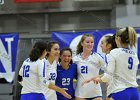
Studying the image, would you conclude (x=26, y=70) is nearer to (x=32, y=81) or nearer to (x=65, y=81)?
(x=32, y=81)

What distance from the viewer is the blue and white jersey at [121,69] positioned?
A: 3.53 meters

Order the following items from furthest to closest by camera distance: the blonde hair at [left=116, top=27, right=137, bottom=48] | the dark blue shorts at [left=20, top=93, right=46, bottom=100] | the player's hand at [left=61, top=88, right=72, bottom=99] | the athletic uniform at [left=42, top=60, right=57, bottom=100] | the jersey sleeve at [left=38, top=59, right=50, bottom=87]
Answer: the athletic uniform at [left=42, top=60, right=57, bottom=100], the player's hand at [left=61, top=88, right=72, bottom=99], the dark blue shorts at [left=20, top=93, right=46, bottom=100], the jersey sleeve at [left=38, top=59, right=50, bottom=87], the blonde hair at [left=116, top=27, right=137, bottom=48]

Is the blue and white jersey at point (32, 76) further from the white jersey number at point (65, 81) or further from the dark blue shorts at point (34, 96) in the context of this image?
the white jersey number at point (65, 81)

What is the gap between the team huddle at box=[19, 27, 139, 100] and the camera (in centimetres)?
354

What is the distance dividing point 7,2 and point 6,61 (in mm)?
2522

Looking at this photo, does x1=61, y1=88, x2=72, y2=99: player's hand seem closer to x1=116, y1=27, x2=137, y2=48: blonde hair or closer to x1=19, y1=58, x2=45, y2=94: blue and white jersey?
x1=19, y1=58, x2=45, y2=94: blue and white jersey

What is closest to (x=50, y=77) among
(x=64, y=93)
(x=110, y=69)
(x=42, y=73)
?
(x=64, y=93)

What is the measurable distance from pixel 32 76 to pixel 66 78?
56cm

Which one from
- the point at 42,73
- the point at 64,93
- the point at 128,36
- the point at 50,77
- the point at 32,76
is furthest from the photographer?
the point at 50,77

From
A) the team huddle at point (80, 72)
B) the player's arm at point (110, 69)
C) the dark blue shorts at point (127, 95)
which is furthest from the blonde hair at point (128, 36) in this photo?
the dark blue shorts at point (127, 95)

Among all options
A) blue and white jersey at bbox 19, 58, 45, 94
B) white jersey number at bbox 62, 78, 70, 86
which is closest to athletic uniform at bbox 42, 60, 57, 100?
white jersey number at bbox 62, 78, 70, 86

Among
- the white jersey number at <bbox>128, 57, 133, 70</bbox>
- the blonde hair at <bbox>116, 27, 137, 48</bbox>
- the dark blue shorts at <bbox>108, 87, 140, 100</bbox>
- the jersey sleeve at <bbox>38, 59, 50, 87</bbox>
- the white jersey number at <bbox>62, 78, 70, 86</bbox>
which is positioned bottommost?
the white jersey number at <bbox>62, 78, 70, 86</bbox>

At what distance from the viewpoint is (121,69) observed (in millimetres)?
3537

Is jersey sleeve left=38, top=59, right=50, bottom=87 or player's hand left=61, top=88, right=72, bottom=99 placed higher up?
jersey sleeve left=38, top=59, right=50, bottom=87
